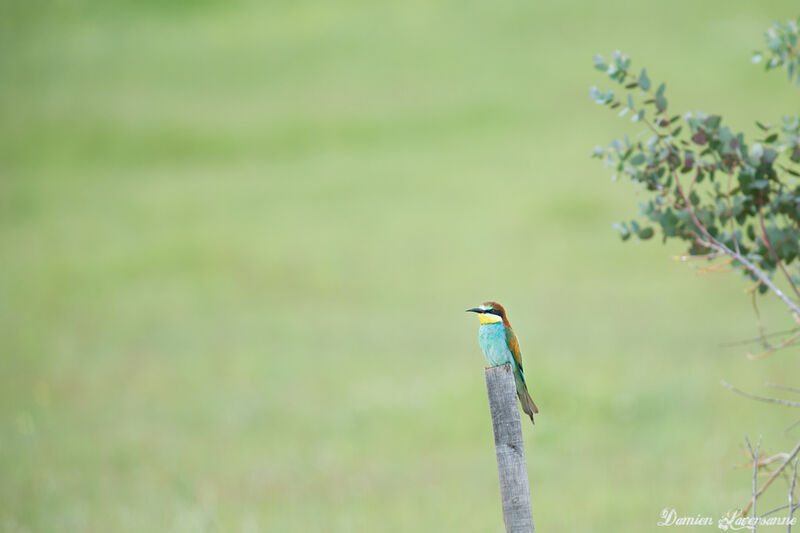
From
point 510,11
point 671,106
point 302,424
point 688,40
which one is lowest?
point 302,424

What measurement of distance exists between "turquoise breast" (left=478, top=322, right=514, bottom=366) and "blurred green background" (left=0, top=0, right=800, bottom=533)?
4.31 meters

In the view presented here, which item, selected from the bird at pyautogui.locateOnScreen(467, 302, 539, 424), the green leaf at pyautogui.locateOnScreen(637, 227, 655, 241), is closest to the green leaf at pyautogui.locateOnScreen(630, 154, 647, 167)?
the green leaf at pyautogui.locateOnScreen(637, 227, 655, 241)

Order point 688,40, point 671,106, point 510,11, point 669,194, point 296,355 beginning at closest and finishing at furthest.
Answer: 1. point 669,194
2. point 296,355
3. point 671,106
4. point 688,40
5. point 510,11

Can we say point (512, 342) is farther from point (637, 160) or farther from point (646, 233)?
point (637, 160)

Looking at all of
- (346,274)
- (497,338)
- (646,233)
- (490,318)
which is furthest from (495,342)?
(346,274)

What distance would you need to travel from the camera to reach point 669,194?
15.4ft

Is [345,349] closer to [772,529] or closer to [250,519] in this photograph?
[250,519]

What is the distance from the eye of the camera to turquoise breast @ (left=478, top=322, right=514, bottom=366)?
4191mm

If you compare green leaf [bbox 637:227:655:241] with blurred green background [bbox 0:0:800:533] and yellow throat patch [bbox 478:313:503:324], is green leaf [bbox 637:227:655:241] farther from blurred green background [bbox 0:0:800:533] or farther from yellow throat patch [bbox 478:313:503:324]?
blurred green background [bbox 0:0:800:533]

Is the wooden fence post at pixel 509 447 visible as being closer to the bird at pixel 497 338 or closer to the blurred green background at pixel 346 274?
the bird at pixel 497 338

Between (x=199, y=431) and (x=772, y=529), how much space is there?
748cm

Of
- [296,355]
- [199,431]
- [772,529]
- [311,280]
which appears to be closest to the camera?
[772,529]

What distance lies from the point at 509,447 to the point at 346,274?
1528 cm

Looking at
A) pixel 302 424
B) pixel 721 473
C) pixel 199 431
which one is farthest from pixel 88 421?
pixel 721 473
